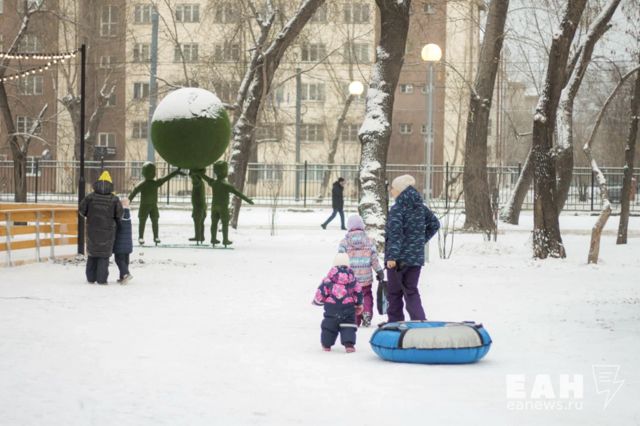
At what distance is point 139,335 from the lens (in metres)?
12.3

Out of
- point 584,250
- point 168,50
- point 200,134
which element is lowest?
point 584,250

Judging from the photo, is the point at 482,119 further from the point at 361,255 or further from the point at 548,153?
the point at 361,255

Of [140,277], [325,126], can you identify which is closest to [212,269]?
[140,277]

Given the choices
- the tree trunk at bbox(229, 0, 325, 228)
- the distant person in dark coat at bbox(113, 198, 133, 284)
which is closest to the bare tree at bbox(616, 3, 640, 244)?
the tree trunk at bbox(229, 0, 325, 228)

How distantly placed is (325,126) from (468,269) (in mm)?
48954

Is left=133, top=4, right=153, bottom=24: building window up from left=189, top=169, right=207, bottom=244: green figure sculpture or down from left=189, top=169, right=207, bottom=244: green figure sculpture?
up

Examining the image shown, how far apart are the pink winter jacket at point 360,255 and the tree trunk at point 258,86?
17.3m

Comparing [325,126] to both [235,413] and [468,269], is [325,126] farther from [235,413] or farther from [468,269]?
[235,413]

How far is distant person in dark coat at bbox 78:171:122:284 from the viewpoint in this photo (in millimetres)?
17484

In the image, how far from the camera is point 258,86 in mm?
31438

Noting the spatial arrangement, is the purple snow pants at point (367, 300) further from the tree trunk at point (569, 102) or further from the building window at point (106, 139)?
the building window at point (106, 139)

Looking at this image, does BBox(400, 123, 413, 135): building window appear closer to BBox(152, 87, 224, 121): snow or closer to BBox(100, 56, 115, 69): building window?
BBox(100, 56, 115, 69): building window

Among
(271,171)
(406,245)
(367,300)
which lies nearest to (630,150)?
(367,300)

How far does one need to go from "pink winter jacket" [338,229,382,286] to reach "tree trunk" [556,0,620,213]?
Answer: 14.9m
